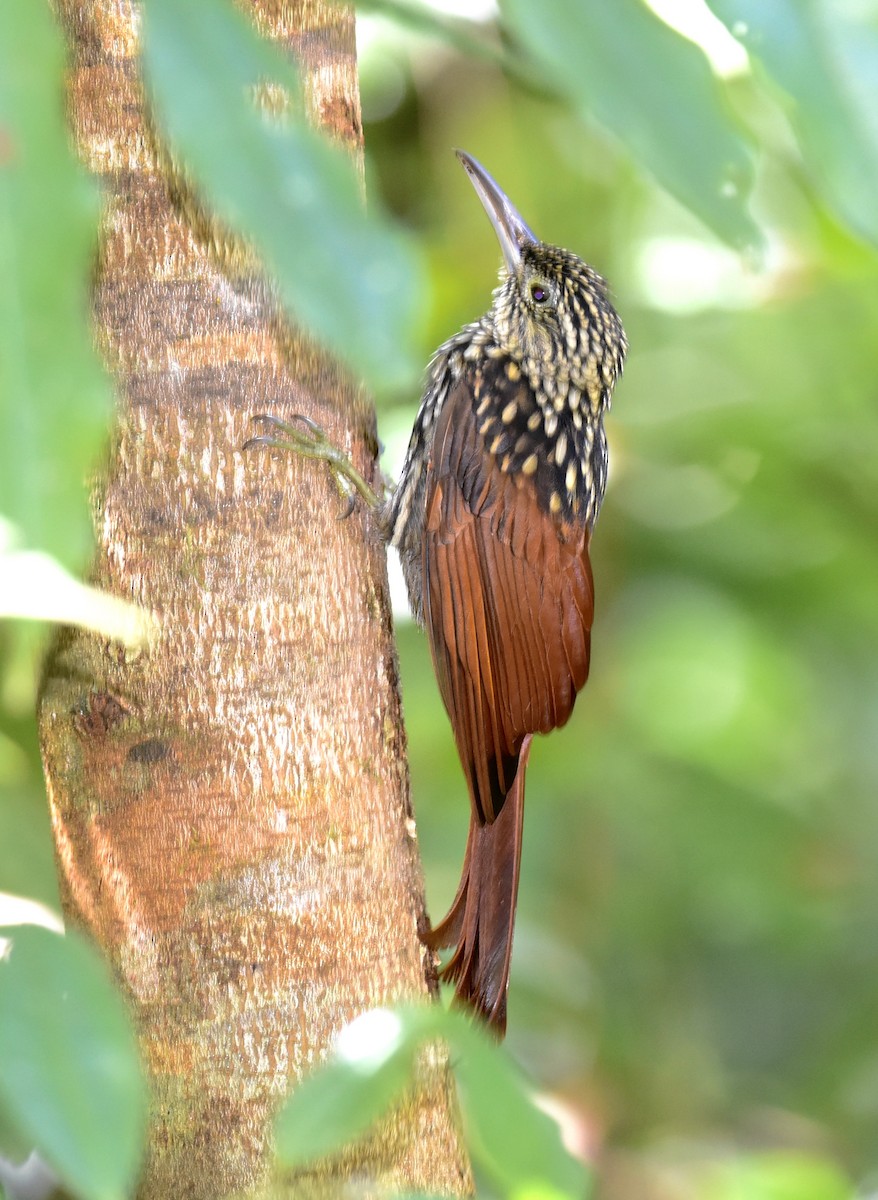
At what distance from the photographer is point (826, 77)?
0.72 meters

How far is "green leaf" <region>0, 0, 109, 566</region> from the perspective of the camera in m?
0.65

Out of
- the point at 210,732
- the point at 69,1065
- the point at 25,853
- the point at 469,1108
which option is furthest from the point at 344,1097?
the point at 25,853

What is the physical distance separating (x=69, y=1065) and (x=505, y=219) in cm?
226

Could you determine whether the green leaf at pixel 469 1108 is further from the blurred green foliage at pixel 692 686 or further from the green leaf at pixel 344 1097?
the blurred green foliage at pixel 692 686

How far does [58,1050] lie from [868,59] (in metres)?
0.81

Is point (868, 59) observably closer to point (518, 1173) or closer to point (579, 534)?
point (518, 1173)

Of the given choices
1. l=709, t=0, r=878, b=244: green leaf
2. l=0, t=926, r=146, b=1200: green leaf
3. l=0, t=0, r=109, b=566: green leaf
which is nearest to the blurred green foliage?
l=0, t=926, r=146, b=1200: green leaf

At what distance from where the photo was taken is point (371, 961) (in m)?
1.65

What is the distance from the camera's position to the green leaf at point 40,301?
65 cm

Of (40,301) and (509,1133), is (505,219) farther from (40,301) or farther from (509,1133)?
(40,301)

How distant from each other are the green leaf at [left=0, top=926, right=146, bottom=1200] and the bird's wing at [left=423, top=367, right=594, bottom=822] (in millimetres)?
1171

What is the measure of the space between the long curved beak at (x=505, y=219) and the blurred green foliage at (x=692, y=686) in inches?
6.5

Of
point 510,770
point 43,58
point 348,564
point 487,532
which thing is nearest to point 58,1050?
point 43,58

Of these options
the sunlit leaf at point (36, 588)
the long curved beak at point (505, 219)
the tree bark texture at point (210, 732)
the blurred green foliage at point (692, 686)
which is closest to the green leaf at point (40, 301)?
the sunlit leaf at point (36, 588)
